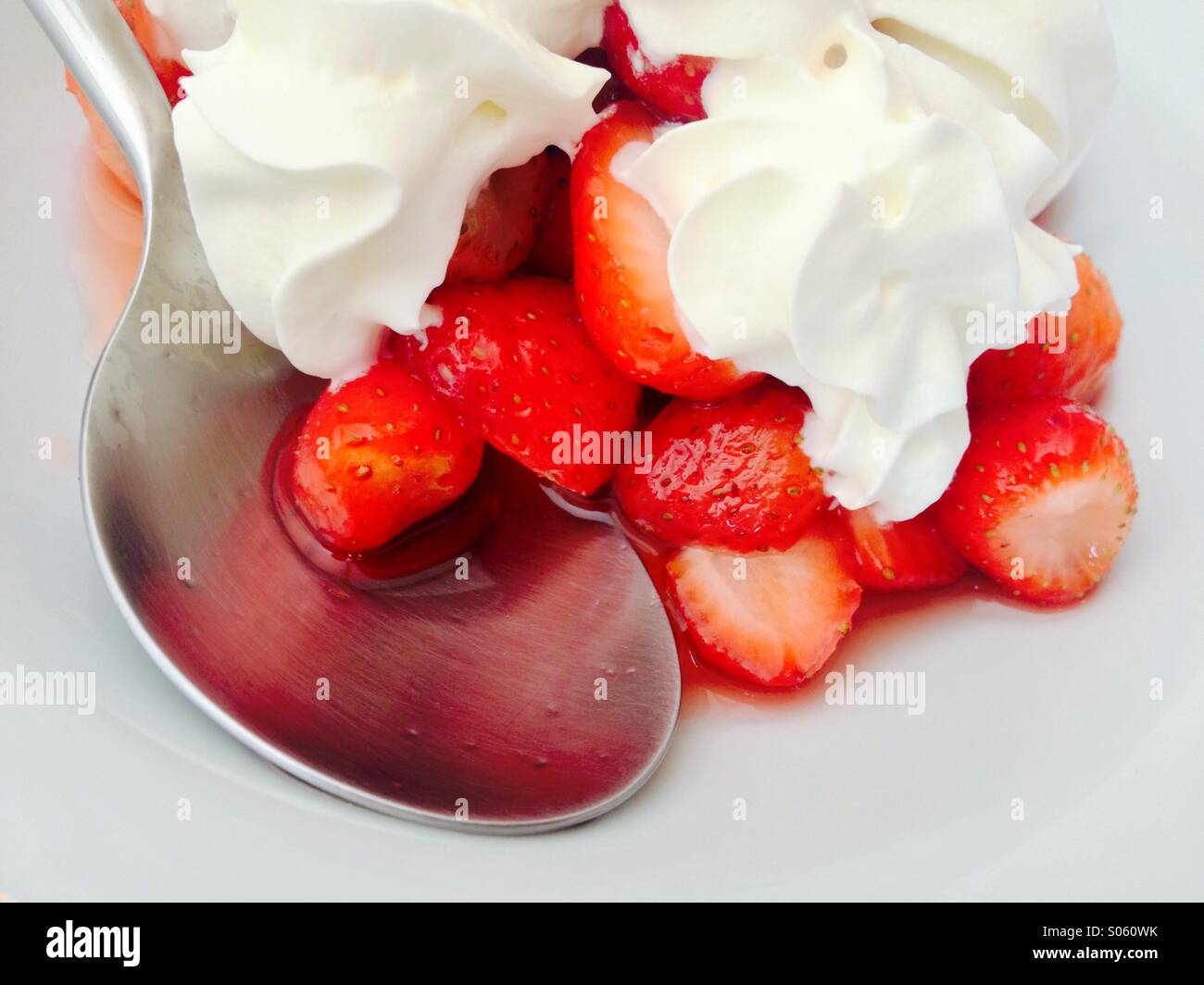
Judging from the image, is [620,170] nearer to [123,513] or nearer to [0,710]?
[123,513]

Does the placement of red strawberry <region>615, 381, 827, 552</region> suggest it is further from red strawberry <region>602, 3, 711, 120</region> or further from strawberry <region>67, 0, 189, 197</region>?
strawberry <region>67, 0, 189, 197</region>

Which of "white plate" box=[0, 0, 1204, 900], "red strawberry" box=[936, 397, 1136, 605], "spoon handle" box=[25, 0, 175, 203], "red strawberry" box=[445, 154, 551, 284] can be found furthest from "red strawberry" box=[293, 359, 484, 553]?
"red strawberry" box=[936, 397, 1136, 605]

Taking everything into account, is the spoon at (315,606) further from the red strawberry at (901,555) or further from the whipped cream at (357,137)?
the red strawberry at (901,555)

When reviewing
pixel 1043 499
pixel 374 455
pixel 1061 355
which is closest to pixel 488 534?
pixel 374 455

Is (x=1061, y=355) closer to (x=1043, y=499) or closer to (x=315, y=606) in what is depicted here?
(x=1043, y=499)

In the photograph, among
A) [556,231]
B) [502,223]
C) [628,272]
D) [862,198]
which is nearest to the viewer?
[862,198]

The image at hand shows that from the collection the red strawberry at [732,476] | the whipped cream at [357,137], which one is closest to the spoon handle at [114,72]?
the whipped cream at [357,137]
